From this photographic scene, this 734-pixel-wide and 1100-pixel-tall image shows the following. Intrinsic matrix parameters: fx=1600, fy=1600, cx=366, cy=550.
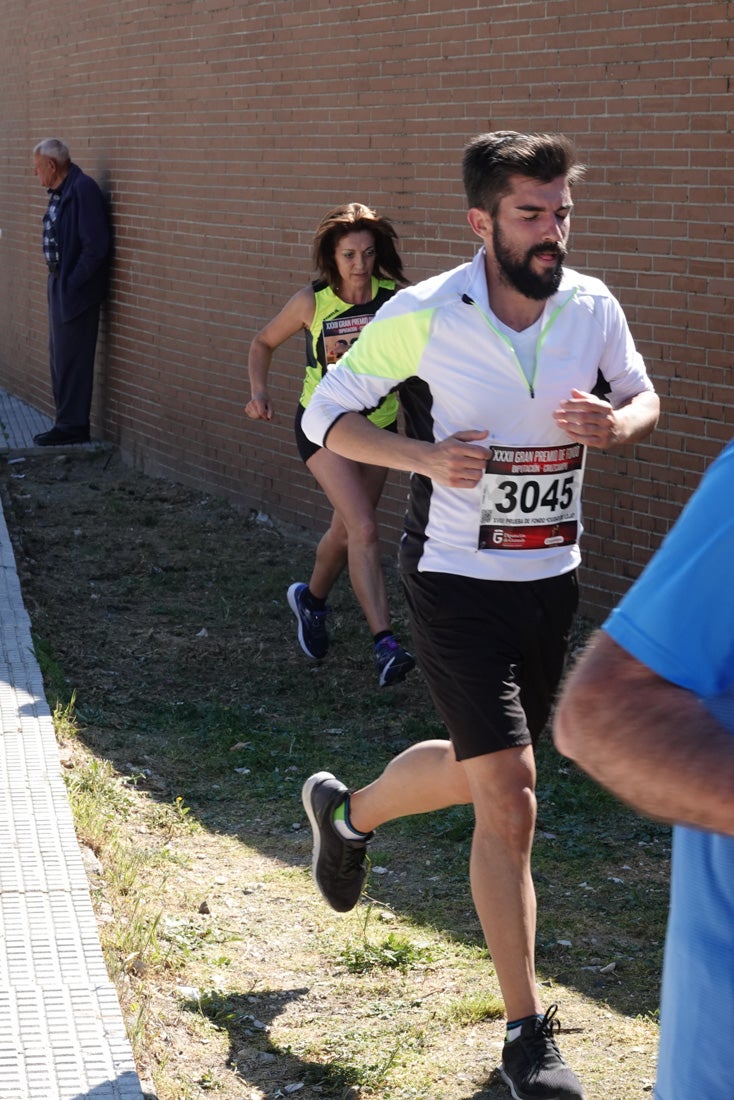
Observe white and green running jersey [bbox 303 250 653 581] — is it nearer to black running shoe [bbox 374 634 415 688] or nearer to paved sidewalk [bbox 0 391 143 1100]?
paved sidewalk [bbox 0 391 143 1100]

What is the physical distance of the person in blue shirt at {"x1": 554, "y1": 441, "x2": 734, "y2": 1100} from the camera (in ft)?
5.16

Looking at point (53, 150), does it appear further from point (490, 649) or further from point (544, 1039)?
point (544, 1039)

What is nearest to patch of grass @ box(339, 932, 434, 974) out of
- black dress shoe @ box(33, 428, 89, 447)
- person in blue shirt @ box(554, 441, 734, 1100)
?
person in blue shirt @ box(554, 441, 734, 1100)

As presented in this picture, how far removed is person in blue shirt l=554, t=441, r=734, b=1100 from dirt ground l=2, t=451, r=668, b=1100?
7.17 feet

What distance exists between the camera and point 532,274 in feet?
12.5

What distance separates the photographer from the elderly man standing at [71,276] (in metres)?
13.6

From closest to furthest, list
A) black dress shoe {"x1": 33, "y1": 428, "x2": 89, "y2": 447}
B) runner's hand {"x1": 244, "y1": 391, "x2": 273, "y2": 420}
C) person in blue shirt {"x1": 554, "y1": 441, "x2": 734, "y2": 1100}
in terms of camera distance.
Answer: person in blue shirt {"x1": 554, "y1": 441, "x2": 734, "y2": 1100}
runner's hand {"x1": 244, "y1": 391, "x2": 273, "y2": 420}
black dress shoe {"x1": 33, "y1": 428, "x2": 89, "y2": 447}

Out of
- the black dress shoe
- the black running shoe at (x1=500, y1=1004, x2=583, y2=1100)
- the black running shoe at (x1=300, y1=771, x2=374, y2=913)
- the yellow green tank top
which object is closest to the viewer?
the black running shoe at (x1=500, y1=1004, x2=583, y2=1100)

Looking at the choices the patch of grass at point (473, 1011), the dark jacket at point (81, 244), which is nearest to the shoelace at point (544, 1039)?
the patch of grass at point (473, 1011)

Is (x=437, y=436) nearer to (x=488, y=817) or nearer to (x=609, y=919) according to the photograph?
(x=488, y=817)

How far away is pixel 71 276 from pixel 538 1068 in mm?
11118

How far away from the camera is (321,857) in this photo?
451 cm

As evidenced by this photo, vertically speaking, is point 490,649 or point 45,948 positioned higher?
point 490,649

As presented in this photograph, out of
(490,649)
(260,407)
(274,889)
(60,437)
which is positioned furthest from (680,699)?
(60,437)
